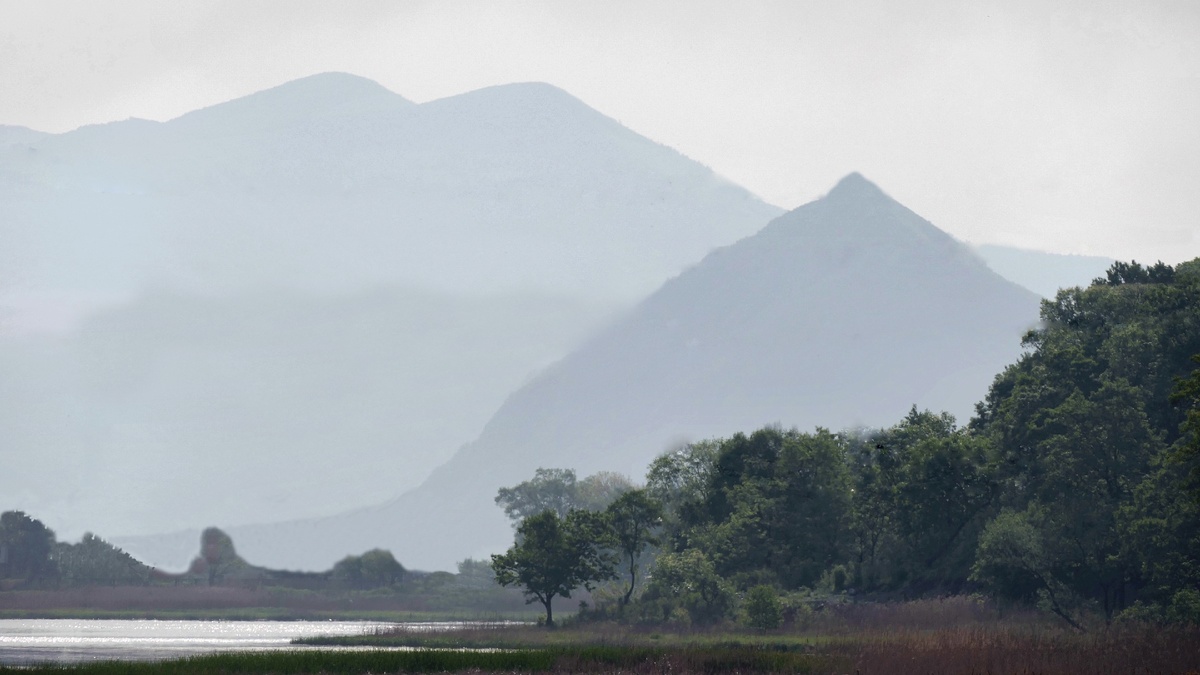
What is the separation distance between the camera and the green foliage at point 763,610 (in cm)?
9081

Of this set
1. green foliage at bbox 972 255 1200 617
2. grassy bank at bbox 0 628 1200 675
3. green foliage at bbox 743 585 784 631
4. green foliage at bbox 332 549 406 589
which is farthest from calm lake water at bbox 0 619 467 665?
green foliage at bbox 332 549 406 589

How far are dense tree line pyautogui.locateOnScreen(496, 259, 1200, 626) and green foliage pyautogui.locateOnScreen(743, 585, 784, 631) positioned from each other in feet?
0.75

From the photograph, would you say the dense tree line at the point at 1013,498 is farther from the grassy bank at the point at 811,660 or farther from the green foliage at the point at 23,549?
the green foliage at the point at 23,549

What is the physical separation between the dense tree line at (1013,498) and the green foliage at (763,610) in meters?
0.23

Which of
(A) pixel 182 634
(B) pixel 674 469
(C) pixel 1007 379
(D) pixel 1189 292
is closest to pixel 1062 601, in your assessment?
(D) pixel 1189 292

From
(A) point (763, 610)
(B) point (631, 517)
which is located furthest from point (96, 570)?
(A) point (763, 610)

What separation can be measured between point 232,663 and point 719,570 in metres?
59.2

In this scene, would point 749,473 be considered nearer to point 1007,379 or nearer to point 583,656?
point 1007,379

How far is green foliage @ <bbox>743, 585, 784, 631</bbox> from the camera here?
90.8 metres

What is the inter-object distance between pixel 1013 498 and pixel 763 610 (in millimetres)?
21044

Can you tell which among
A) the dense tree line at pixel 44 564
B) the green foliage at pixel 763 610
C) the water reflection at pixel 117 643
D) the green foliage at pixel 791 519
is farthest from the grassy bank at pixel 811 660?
the dense tree line at pixel 44 564

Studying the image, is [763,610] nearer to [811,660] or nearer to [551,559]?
[551,559]

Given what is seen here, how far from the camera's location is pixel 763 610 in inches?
3600

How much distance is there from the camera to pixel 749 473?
11644 centimetres
